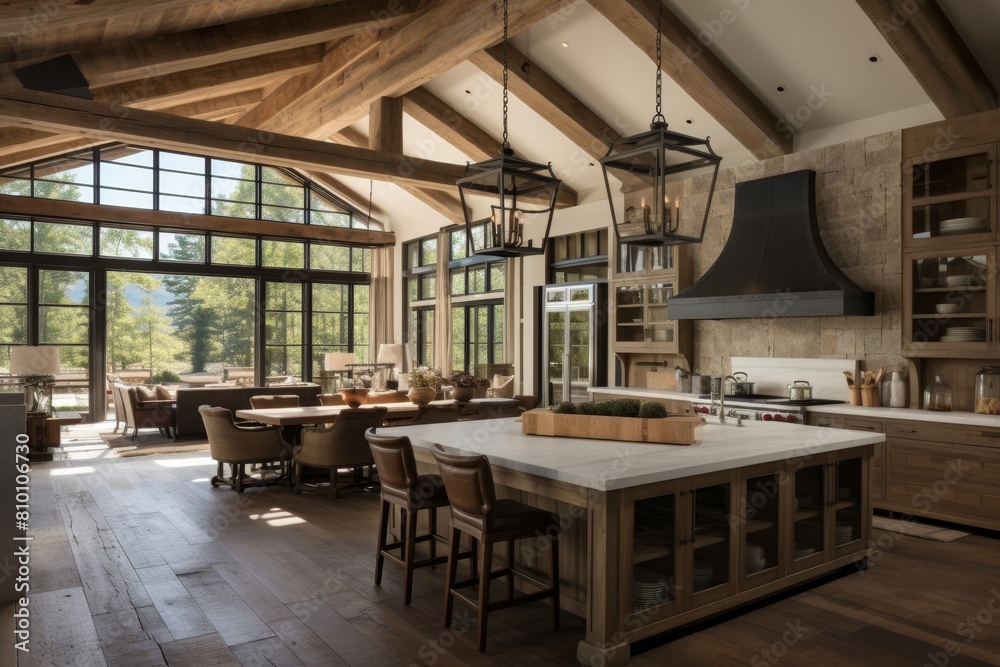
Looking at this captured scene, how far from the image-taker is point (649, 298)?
8.21 m

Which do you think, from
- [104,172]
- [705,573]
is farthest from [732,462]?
[104,172]

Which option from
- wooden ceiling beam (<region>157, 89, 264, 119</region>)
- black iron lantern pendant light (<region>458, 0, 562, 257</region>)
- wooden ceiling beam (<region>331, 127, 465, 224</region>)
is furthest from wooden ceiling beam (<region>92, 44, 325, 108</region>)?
black iron lantern pendant light (<region>458, 0, 562, 257</region>)

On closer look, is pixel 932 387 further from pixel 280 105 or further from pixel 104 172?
pixel 104 172

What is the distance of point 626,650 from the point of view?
3094 millimetres

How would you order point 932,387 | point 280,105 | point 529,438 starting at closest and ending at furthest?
point 529,438 → point 932,387 → point 280,105

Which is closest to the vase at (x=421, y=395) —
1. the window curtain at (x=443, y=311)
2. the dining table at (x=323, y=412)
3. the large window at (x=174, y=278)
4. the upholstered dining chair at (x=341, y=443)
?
the dining table at (x=323, y=412)

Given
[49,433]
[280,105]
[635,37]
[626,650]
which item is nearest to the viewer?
[626,650]

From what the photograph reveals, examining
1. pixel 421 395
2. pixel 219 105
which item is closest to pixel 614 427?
pixel 421 395

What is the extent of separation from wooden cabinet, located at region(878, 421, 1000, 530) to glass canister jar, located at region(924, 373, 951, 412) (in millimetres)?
450

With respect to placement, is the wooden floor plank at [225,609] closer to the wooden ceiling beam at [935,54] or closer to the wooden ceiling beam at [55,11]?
the wooden ceiling beam at [55,11]

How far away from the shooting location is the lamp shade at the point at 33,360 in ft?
28.1

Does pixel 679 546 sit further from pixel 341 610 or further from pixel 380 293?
pixel 380 293

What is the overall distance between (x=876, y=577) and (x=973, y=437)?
167cm

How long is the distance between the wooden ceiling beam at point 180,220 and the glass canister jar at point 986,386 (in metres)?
10.9
